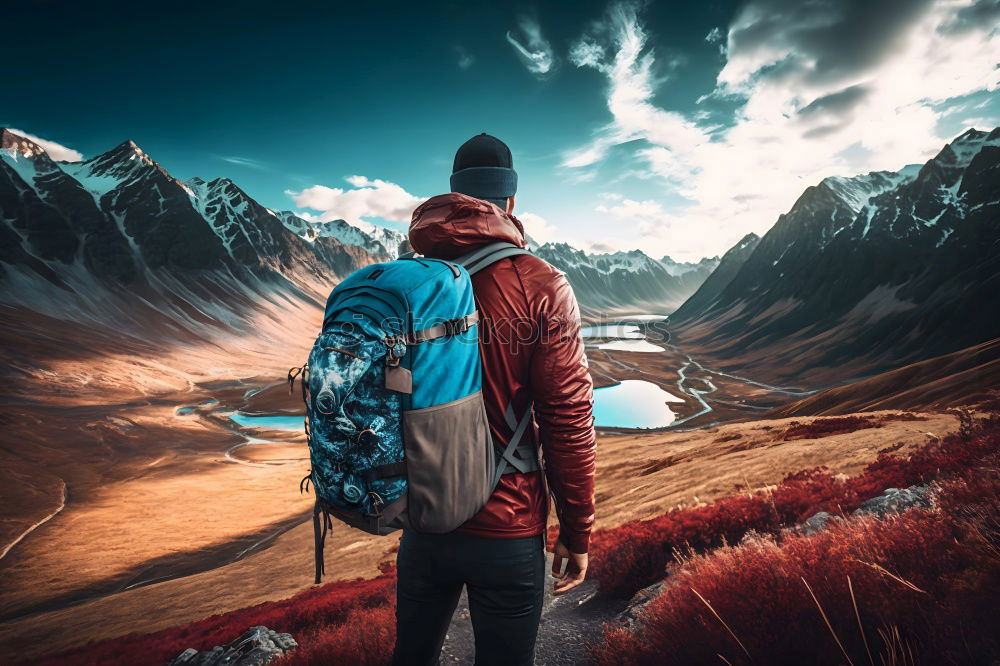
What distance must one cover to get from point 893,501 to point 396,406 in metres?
7.17

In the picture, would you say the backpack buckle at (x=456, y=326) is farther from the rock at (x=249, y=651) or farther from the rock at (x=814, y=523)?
the rock at (x=249, y=651)

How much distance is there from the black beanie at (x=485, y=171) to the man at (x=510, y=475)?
22.7 inches

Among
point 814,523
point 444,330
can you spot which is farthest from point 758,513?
point 444,330

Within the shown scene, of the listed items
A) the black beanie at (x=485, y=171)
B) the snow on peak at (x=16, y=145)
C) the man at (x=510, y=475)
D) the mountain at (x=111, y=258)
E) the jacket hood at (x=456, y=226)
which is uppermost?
the snow on peak at (x=16, y=145)

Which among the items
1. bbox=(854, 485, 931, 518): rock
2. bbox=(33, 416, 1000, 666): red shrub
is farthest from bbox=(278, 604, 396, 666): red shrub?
bbox=(854, 485, 931, 518): rock

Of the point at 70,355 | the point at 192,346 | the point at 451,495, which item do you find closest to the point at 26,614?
the point at 451,495

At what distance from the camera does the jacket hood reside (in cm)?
228

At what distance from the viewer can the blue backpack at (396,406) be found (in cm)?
193

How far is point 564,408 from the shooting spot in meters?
2.36

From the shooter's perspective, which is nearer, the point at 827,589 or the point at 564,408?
the point at 564,408

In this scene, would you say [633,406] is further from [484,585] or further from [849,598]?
[484,585]

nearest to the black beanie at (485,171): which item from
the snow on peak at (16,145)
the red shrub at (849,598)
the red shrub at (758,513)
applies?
the red shrub at (849,598)

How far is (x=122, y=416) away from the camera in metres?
71.6

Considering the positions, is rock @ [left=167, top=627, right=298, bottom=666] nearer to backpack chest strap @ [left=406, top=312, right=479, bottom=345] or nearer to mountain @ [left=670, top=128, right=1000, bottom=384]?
backpack chest strap @ [left=406, top=312, right=479, bottom=345]
